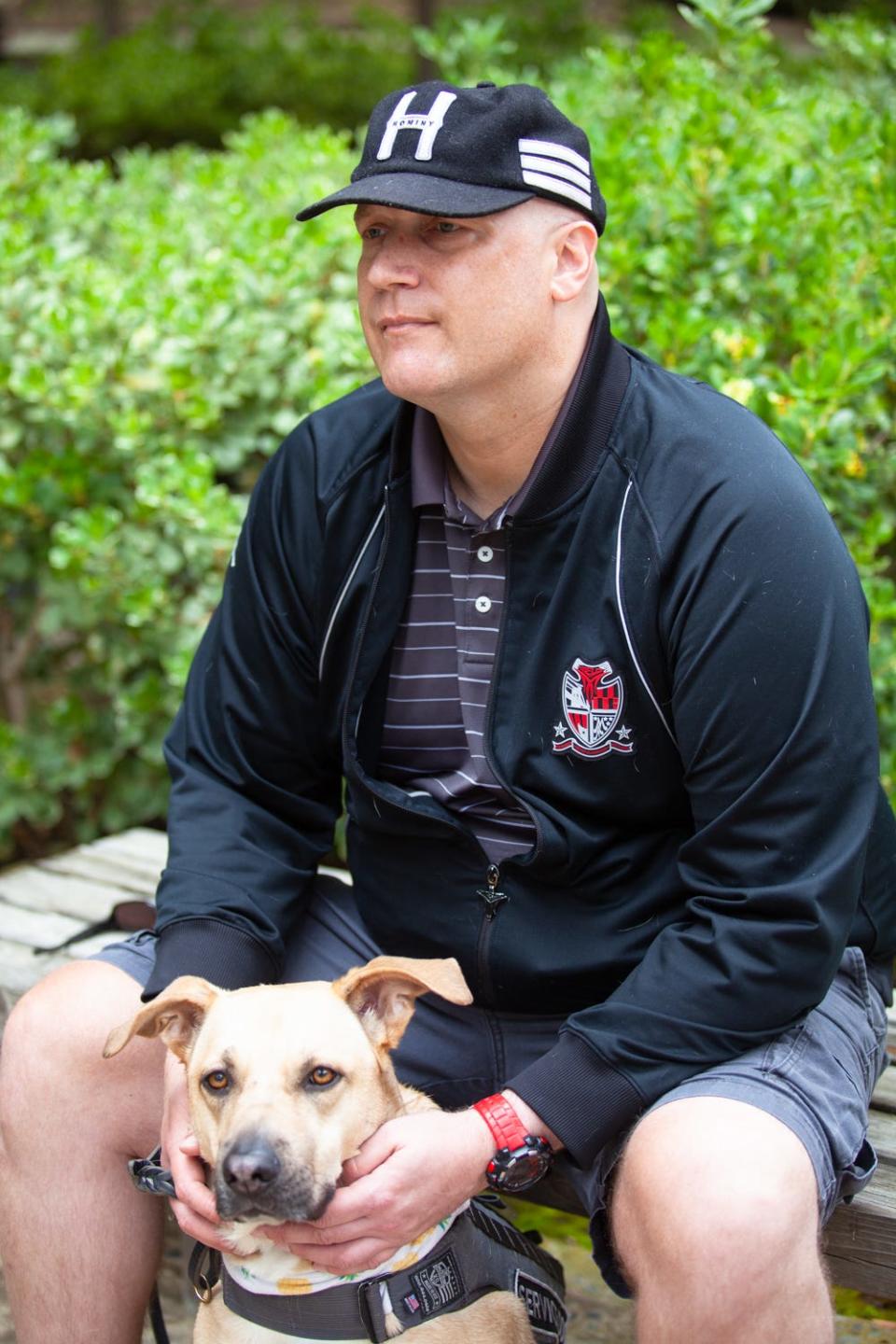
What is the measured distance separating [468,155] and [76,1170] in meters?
1.74

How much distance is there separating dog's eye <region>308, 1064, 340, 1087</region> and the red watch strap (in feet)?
0.79

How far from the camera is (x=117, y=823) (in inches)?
183

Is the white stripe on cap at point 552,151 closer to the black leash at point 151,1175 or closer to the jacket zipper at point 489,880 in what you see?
the jacket zipper at point 489,880

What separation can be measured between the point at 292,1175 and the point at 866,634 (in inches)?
46.5

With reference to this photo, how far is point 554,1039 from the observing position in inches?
101

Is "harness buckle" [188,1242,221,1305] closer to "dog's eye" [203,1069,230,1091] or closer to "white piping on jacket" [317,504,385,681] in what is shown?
"dog's eye" [203,1069,230,1091]

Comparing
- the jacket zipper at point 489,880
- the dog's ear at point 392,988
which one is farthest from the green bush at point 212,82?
the dog's ear at point 392,988

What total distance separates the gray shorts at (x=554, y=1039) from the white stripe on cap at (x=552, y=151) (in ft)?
4.52

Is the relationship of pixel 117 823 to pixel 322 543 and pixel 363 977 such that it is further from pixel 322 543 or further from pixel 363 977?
pixel 363 977

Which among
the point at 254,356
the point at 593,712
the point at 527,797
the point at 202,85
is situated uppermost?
the point at 202,85

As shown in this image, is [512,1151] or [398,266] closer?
[512,1151]

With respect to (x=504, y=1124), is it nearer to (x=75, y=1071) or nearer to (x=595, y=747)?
(x=595, y=747)

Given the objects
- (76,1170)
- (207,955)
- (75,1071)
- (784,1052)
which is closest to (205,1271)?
(76,1170)

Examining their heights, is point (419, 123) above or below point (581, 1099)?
above
